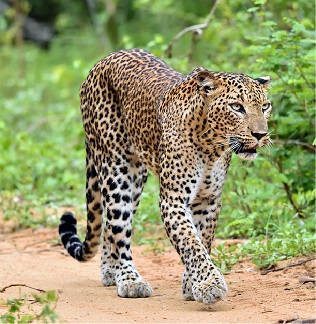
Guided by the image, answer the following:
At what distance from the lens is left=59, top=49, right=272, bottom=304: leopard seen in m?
5.84

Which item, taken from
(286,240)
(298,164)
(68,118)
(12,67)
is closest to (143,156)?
(286,240)

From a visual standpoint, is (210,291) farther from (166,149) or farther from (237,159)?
(237,159)

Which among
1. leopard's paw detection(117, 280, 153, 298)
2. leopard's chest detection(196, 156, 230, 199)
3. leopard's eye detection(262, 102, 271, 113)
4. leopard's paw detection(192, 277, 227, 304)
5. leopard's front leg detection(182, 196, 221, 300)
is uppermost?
leopard's eye detection(262, 102, 271, 113)

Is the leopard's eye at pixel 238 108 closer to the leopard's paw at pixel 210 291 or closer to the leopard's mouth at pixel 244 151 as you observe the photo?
the leopard's mouth at pixel 244 151

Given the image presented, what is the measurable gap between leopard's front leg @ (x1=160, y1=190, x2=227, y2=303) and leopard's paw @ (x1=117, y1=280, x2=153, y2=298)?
40cm

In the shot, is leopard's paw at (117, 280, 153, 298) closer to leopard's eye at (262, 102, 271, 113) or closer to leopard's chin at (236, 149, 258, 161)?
leopard's chin at (236, 149, 258, 161)

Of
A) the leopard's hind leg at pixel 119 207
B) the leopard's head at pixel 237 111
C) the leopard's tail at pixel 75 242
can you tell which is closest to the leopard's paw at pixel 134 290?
the leopard's hind leg at pixel 119 207

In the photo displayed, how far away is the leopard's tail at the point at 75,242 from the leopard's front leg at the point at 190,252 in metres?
1.26

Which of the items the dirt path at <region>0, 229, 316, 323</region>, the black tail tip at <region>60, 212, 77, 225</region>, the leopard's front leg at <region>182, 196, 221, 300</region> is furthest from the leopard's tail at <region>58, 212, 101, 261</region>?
the leopard's front leg at <region>182, 196, 221, 300</region>

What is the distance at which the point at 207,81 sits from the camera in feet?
19.7

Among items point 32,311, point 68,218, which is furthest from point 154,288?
point 32,311

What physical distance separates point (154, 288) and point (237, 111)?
68.1 inches

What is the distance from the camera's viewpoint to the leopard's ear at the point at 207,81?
19.6 feet

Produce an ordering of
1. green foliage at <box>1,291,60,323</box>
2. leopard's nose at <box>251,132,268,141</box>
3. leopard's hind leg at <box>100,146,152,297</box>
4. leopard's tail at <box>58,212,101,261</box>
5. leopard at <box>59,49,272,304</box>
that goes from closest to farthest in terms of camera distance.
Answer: green foliage at <box>1,291,60,323</box>, leopard's nose at <box>251,132,268,141</box>, leopard at <box>59,49,272,304</box>, leopard's hind leg at <box>100,146,152,297</box>, leopard's tail at <box>58,212,101,261</box>
